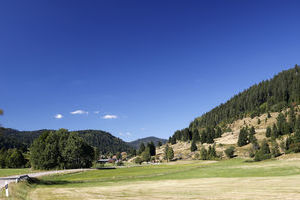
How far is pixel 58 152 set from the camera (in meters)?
83.9

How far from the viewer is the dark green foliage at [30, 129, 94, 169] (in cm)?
8046

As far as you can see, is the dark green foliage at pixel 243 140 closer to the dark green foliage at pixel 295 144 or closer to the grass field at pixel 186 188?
the dark green foliage at pixel 295 144

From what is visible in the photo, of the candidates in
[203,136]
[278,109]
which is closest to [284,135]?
[203,136]

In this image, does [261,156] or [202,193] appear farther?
[261,156]

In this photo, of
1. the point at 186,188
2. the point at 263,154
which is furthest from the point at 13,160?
the point at 186,188

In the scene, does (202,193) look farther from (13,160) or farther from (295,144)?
(13,160)

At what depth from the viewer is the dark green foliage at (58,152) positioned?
80.5 metres

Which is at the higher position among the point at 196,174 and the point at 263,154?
the point at 196,174

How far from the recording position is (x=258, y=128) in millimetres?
177625

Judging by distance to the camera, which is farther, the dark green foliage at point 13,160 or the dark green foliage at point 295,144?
the dark green foliage at point 13,160

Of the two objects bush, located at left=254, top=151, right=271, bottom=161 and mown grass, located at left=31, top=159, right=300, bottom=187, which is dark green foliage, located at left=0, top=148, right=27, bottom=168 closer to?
mown grass, located at left=31, top=159, right=300, bottom=187

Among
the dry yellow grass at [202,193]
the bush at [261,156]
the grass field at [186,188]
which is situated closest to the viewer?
the dry yellow grass at [202,193]

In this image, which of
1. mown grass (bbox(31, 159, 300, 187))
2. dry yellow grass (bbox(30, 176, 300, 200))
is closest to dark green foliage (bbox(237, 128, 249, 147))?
mown grass (bbox(31, 159, 300, 187))

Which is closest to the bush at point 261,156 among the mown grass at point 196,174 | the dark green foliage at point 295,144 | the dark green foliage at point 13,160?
the dark green foliage at point 295,144
